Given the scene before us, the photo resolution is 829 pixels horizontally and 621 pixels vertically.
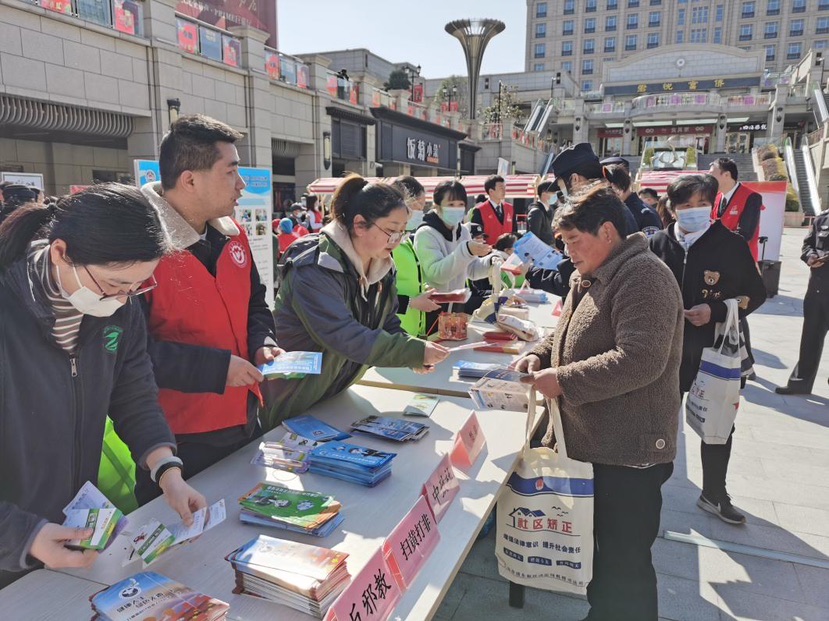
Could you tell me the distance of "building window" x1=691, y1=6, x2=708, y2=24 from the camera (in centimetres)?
5164

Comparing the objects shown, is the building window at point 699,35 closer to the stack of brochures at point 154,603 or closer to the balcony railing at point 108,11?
the balcony railing at point 108,11

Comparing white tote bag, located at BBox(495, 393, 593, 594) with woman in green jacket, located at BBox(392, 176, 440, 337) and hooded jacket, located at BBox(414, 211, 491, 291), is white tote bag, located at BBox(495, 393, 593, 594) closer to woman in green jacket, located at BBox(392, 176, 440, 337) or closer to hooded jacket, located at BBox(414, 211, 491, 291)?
woman in green jacket, located at BBox(392, 176, 440, 337)

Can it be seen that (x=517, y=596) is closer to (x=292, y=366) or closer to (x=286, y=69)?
(x=292, y=366)

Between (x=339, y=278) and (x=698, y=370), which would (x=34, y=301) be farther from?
(x=698, y=370)

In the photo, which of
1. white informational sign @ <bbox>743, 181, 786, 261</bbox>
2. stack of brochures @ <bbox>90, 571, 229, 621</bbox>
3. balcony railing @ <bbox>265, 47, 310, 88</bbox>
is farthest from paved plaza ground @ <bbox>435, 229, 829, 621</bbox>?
balcony railing @ <bbox>265, 47, 310, 88</bbox>

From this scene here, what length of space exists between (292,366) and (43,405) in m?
0.68

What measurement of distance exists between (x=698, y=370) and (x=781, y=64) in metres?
61.7

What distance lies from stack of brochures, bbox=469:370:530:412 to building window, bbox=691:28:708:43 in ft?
205

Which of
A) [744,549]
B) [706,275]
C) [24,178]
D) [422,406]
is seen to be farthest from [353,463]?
[24,178]

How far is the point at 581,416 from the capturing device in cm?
186

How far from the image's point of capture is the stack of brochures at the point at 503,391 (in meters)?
1.92

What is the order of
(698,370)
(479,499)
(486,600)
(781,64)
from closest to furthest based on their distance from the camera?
1. (479,499)
2. (486,600)
3. (698,370)
4. (781,64)

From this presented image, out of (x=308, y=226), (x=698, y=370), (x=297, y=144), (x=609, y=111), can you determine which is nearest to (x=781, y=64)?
(x=609, y=111)

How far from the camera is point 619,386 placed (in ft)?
5.50
